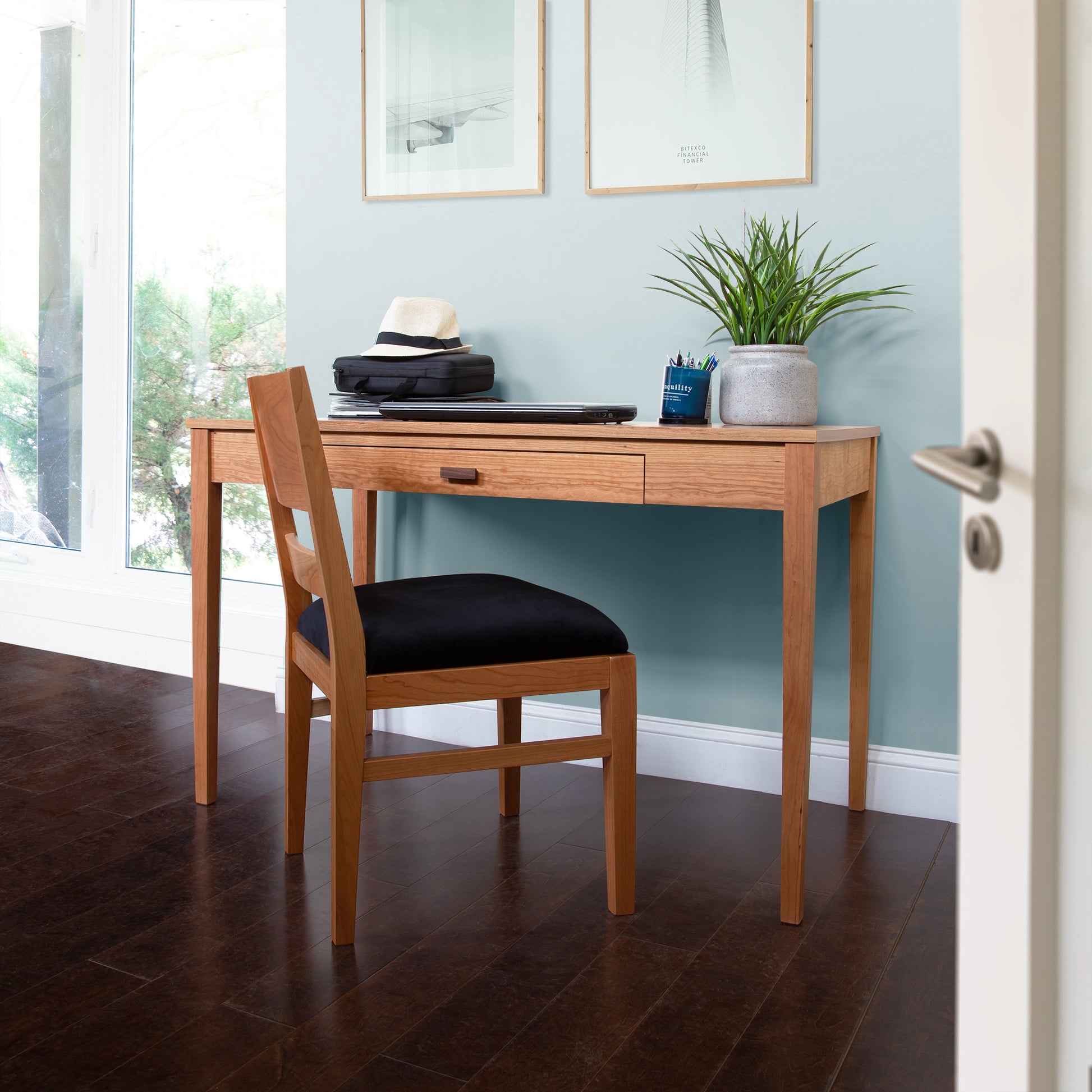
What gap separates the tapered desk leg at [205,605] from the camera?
2.13 meters

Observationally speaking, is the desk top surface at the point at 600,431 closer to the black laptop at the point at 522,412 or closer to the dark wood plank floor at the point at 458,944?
the black laptop at the point at 522,412

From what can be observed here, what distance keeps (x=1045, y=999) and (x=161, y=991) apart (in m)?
1.20

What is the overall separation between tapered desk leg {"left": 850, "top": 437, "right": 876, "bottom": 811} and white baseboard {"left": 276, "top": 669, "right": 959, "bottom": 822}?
2.3 inches

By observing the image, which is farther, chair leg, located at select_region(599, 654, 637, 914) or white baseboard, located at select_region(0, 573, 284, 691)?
white baseboard, located at select_region(0, 573, 284, 691)

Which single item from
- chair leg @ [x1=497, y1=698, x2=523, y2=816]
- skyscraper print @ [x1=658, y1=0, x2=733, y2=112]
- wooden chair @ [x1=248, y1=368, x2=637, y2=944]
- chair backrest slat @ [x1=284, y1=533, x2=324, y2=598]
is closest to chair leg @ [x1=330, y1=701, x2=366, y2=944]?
wooden chair @ [x1=248, y1=368, x2=637, y2=944]

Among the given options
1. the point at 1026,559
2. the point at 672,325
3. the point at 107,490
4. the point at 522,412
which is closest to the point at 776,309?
the point at 672,325

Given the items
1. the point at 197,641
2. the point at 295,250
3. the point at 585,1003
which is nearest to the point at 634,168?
the point at 295,250

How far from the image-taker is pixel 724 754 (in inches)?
89.2

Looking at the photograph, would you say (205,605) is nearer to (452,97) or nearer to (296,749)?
(296,749)

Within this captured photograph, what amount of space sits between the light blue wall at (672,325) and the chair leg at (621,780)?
0.64 m

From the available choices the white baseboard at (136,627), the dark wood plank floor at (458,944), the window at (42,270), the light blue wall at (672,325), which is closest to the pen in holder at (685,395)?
the light blue wall at (672,325)

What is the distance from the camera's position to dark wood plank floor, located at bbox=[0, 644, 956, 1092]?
1.30m

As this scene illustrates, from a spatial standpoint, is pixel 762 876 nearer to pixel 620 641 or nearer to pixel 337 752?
pixel 620 641

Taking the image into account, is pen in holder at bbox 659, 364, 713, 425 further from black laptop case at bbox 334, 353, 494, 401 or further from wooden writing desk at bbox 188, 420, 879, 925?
black laptop case at bbox 334, 353, 494, 401
